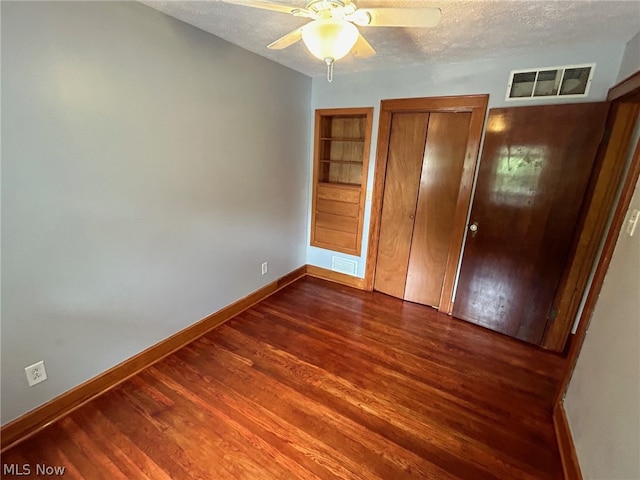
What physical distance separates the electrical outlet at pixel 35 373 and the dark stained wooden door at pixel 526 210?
10.1 feet

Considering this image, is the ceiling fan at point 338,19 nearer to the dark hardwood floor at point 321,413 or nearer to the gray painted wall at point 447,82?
the gray painted wall at point 447,82

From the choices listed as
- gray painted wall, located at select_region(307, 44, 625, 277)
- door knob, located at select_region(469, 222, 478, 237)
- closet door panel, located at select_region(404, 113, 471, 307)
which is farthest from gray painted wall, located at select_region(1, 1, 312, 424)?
door knob, located at select_region(469, 222, 478, 237)

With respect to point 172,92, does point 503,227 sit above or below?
below

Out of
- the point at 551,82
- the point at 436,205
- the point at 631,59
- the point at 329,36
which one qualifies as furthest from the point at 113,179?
the point at 631,59

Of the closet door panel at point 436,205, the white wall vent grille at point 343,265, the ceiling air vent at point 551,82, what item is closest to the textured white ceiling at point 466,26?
the ceiling air vent at point 551,82

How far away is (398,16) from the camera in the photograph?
4.09ft

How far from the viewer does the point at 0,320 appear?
1367 mm

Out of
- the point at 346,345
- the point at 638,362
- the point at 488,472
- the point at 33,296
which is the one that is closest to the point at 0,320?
the point at 33,296

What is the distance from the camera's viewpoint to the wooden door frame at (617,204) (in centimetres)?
150

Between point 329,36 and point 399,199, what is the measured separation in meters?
1.95

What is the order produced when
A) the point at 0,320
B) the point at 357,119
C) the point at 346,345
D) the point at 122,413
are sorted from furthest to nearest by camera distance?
the point at 357,119 < the point at 346,345 < the point at 122,413 < the point at 0,320

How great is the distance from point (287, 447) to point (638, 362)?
1588 millimetres

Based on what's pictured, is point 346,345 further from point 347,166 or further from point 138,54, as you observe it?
point 138,54

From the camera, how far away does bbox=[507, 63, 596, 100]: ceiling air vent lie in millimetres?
2051
